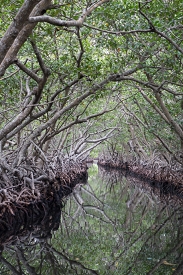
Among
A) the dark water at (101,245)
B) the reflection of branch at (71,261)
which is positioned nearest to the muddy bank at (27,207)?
the dark water at (101,245)

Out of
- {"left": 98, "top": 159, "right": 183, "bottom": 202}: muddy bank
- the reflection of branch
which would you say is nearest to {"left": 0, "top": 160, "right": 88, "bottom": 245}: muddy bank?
the reflection of branch

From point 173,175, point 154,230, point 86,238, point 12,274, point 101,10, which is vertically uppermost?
point 101,10

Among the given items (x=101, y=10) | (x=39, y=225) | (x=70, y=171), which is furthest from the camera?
(x=70, y=171)

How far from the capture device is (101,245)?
6.48 m

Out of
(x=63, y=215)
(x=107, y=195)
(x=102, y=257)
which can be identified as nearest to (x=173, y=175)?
(x=107, y=195)

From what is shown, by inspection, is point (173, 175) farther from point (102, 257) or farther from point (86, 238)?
point (102, 257)

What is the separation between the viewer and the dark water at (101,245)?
514 centimetres

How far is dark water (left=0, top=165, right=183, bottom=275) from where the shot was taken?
5137mm

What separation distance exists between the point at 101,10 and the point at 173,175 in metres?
9.20

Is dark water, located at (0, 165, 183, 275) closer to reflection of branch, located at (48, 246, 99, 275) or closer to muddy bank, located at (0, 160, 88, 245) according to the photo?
reflection of branch, located at (48, 246, 99, 275)

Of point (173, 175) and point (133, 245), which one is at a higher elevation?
point (173, 175)

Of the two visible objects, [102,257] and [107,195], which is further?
[107,195]

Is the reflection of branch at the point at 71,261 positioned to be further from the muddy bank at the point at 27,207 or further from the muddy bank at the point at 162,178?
the muddy bank at the point at 162,178

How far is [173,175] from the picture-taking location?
15273 millimetres
